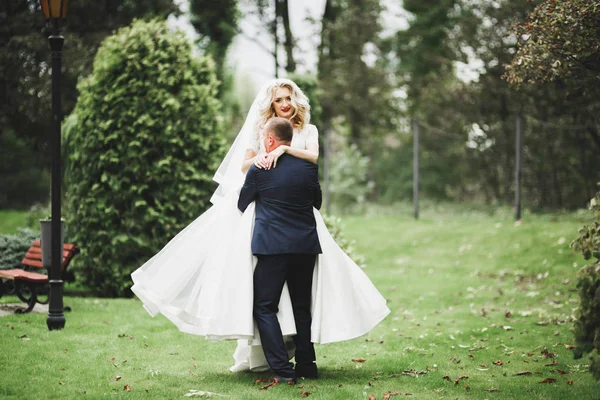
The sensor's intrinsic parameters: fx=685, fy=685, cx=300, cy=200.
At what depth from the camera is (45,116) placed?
21156 mm

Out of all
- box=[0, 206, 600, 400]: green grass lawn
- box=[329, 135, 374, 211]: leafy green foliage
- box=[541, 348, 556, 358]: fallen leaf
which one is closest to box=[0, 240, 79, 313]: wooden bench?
box=[0, 206, 600, 400]: green grass lawn

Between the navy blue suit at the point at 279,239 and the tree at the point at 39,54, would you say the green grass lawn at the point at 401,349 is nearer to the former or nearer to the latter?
the navy blue suit at the point at 279,239

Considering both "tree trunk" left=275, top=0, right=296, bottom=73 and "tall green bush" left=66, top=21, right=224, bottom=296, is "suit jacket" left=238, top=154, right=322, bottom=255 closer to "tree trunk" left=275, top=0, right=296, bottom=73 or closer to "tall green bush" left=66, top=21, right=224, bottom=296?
"tall green bush" left=66, top=21, right=224, bottom=296

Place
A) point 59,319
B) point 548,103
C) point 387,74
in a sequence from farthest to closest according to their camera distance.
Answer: point 387,74 < point 548,103 < point 59,319

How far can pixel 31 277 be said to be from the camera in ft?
26.4

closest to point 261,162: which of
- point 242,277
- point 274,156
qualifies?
point 274,156

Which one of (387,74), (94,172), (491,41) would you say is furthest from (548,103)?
(94,172)

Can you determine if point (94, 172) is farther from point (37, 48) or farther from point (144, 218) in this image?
point (37, 48)

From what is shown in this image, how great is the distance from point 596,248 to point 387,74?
891 inches

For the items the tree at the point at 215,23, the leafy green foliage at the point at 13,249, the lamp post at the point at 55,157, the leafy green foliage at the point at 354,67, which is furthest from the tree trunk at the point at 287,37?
the lamp post at the point at 55,157

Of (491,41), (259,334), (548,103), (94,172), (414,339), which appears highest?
(491,41)

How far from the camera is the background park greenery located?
618 cm

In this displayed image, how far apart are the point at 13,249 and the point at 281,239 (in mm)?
6492

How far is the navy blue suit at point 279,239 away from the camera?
16.9 feet
